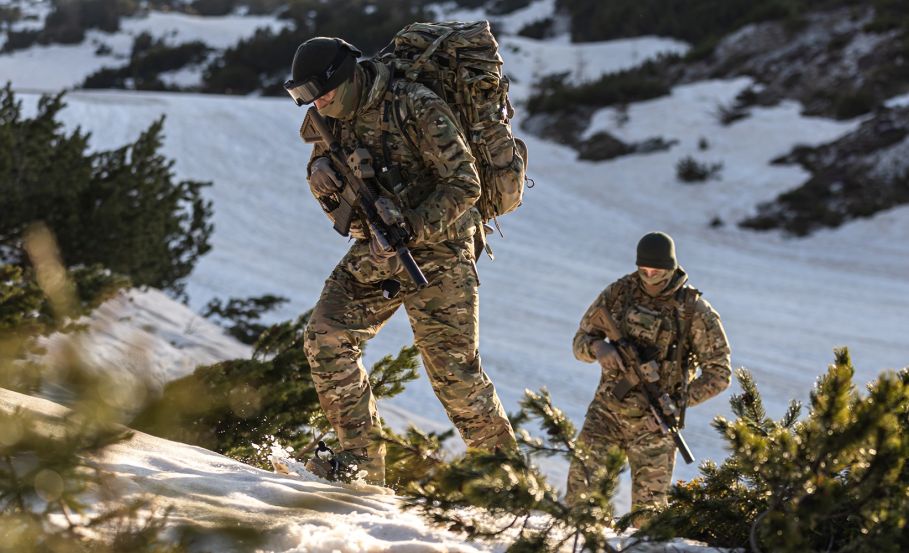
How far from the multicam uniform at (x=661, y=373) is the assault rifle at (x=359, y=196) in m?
2.05

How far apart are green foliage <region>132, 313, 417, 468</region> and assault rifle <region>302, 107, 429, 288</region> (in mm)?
914

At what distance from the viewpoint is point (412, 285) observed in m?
4.18

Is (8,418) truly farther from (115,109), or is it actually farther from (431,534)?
(115,109)

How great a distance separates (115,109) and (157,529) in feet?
77.8

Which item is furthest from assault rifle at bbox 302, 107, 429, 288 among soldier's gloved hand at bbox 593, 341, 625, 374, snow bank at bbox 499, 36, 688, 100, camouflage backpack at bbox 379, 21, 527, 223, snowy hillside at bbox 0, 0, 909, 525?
snow bank at bbox 499, 36, 688, 100

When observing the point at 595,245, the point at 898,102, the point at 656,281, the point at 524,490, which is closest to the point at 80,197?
the point at 656,281

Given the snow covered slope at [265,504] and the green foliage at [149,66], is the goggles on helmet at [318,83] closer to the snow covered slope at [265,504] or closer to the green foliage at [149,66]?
the snow covered slope at [265,504]

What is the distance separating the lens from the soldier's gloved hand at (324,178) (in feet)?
13.5

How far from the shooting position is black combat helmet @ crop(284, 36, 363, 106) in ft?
13.0

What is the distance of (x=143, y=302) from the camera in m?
9.68

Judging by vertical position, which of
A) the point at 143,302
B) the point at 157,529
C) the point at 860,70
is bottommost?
the point at 143,302

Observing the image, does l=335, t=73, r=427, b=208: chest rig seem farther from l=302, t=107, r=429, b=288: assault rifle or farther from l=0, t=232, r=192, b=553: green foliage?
l=0, t=232, r=192, b=553: green foliage

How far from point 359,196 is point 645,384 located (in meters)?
2.33

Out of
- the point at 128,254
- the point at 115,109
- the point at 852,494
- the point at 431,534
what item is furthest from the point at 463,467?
the point at 115,109
